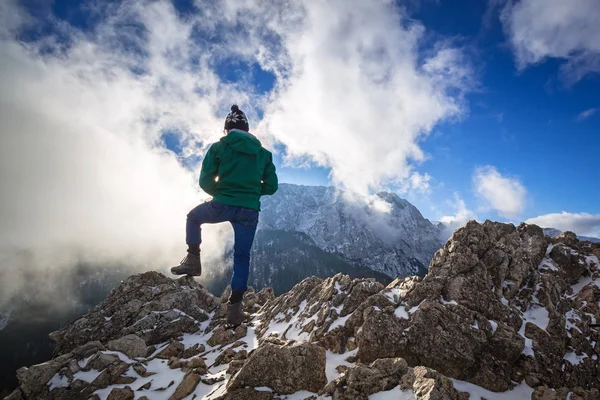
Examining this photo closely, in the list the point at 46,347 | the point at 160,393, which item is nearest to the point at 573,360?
the point at 160,393

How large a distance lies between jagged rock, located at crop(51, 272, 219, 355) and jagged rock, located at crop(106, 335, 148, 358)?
4163 mm

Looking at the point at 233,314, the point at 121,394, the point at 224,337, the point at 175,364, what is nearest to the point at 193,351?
the point at 224,337

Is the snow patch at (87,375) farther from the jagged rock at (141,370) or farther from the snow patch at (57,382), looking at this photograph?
the jagged rock at (141,370)

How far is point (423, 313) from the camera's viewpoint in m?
12.1

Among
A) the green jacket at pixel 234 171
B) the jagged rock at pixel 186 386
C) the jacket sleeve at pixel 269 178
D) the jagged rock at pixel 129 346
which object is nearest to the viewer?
the green jacket at pixel 234 171

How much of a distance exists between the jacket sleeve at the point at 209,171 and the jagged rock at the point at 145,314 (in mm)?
14204

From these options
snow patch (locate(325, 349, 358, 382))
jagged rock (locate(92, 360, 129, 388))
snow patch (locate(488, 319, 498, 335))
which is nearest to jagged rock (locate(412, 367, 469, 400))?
snow patch (locate(325, 349, 358, 382))

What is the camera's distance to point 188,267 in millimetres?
8680

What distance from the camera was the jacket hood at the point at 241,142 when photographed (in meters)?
7.92

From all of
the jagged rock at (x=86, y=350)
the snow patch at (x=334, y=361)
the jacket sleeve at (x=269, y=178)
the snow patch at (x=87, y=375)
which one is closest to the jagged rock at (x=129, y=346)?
the jagged rock at (x=86, y=350)

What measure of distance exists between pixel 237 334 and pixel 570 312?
2078 cm

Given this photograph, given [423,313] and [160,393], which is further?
[423,313]

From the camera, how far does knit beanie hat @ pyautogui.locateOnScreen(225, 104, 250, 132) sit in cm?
867

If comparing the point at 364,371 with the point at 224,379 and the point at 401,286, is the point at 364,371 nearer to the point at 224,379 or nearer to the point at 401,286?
the point at 224,379
